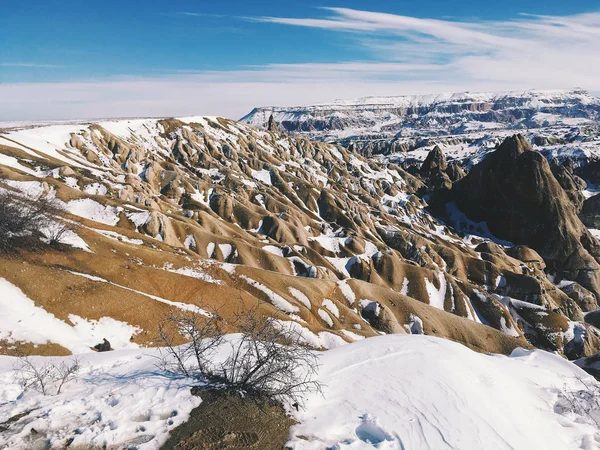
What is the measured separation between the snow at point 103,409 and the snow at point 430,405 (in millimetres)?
4853

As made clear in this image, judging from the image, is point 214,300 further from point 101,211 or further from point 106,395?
point 101,211

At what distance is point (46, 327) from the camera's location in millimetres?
31484

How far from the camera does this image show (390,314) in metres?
85.9

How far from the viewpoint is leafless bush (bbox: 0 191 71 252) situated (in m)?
37.1

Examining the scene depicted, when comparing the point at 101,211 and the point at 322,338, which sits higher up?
the point at 101,211

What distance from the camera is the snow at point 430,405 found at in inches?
521

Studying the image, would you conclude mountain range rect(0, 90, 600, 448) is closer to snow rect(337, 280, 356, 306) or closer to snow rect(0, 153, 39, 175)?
snow rect(337, 280, 356, 306)

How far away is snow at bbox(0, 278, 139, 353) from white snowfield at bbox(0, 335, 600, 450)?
41.5 feet

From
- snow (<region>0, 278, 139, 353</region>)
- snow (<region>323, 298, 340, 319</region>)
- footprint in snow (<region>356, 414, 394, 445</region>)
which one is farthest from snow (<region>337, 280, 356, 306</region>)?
footprint in snow (<region>356, 414, 394, 445</region>)

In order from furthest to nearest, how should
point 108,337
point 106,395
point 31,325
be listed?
point 108,337
point 31,325
point 106,395

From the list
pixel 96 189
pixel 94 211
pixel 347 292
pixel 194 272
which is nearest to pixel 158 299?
pixel 194 272

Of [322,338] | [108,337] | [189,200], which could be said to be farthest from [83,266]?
[189,200]

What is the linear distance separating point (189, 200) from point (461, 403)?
148 m

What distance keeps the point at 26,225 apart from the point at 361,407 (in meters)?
43.0
